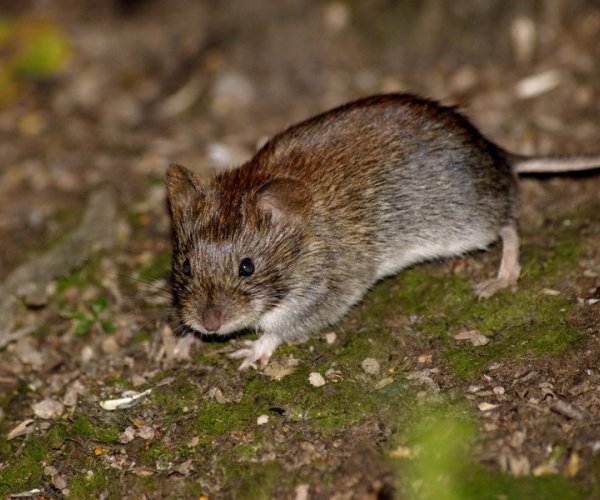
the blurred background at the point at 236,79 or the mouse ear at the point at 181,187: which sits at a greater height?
the blurred background at the point at 236,79

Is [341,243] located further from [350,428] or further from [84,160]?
[84,160]

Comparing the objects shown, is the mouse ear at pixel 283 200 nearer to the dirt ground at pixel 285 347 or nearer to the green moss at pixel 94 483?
the dirt ground at pixel 285 347

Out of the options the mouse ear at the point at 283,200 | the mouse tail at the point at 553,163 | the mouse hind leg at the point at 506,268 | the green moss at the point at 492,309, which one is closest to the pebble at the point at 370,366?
the green moss at the point at 492,309

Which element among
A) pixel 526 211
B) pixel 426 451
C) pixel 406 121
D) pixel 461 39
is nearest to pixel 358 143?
pixel 406 121

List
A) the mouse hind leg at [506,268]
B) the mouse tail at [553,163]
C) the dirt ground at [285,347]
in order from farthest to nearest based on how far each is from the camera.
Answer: the mouse tail at [553,163] → the mouse hind leg at [506,268] → the dirt ground at [285,347]

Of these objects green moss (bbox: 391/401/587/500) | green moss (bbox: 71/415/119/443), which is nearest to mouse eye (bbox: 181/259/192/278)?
green moss (bbox: 71/415/119/443)

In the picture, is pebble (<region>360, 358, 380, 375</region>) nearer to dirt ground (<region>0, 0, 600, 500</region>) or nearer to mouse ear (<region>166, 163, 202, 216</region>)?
dirt ground (<region>0, 0, 600, 500</region>)
